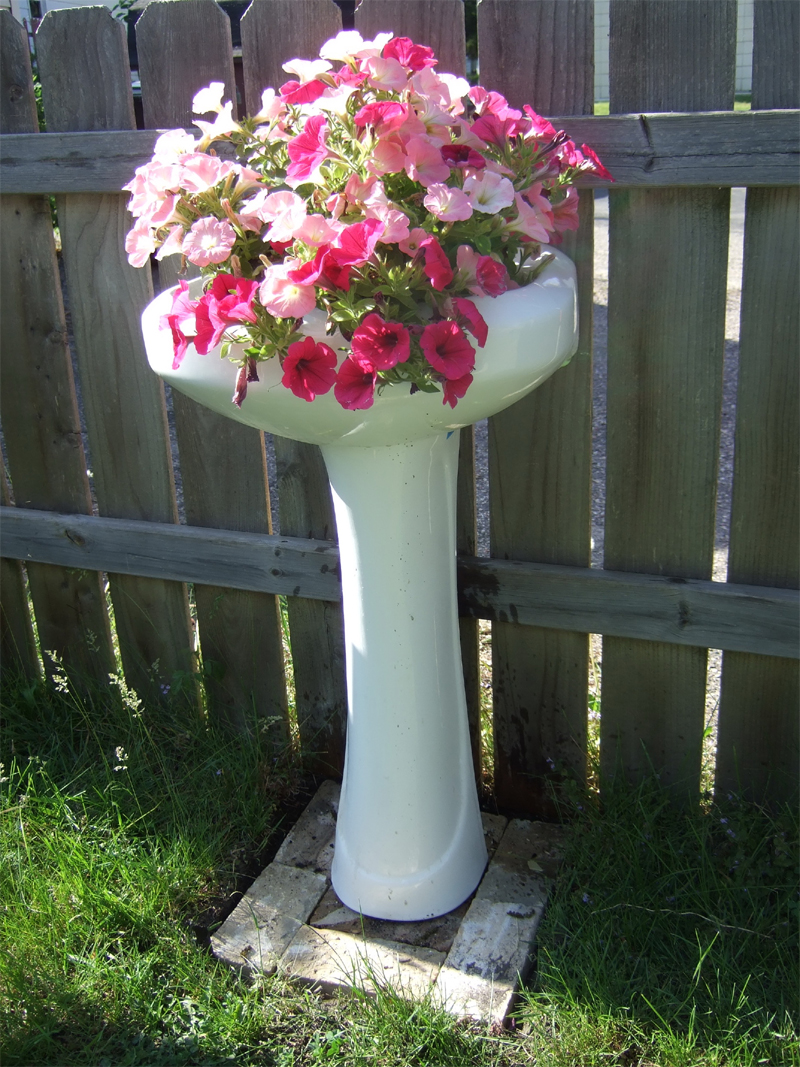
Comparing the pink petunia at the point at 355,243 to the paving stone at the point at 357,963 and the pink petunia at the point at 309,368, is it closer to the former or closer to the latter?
the pink petunia at the point at 309,368

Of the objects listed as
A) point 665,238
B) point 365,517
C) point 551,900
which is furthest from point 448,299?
point 551,900

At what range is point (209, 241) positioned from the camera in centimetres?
127

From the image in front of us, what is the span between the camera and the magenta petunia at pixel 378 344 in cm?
119

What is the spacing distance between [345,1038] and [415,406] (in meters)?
1.09

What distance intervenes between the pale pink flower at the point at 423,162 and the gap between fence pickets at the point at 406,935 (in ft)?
4.27

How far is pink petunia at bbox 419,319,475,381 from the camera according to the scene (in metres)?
1.20

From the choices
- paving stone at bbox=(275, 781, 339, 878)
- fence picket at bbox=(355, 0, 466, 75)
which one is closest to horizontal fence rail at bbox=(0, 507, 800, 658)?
paving stone at bbox=(275, 781, 339, 878)

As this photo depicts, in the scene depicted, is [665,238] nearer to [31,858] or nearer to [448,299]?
[448,299]

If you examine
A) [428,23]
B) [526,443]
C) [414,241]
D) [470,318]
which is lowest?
[526,443]

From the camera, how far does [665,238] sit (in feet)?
5.59

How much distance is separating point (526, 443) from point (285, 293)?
0.84 metres

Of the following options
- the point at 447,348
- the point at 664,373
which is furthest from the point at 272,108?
the point at 664,373

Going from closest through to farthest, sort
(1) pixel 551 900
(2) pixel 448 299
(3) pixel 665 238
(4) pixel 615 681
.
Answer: (2) pixel 448 299, (3) pixel 665 238, (1) pixel 551 900, (4) pixel 615 681

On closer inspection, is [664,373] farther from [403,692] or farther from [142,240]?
[142,240]
